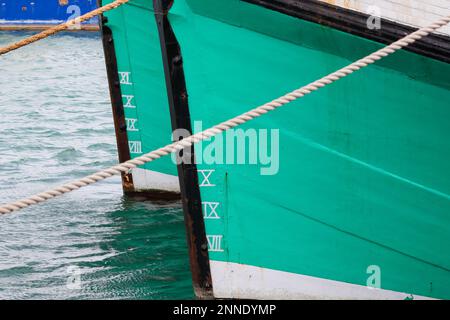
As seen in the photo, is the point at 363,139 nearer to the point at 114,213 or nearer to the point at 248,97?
the point at 248,97

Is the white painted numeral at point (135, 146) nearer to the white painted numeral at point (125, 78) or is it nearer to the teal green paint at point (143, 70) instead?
the teal green paint at point (143, 70)

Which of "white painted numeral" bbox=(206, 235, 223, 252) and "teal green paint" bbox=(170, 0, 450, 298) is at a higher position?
"teal green paint" bbox=(170, 0, 450, 298)

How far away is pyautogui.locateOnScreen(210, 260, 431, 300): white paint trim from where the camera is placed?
20.0 ft

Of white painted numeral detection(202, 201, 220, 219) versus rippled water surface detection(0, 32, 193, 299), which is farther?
rippled water surface detection(0, 32, 193, 299)

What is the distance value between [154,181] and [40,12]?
2309cm

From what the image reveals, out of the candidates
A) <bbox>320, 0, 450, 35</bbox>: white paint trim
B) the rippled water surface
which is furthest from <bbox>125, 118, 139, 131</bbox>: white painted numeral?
<bbox>320, 0, 450, 35</bbox>: white paint trim

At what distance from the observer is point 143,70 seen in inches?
353

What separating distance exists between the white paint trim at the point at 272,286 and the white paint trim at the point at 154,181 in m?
3.50

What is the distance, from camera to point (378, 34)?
5410mm

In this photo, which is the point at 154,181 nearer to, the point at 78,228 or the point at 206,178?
the point at 78,228

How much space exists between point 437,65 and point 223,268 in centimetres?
207

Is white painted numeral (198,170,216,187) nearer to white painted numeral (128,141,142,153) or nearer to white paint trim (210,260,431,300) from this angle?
white paint trim (210,260,431,300)

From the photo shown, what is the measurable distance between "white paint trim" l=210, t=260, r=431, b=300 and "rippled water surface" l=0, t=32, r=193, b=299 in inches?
31.8
